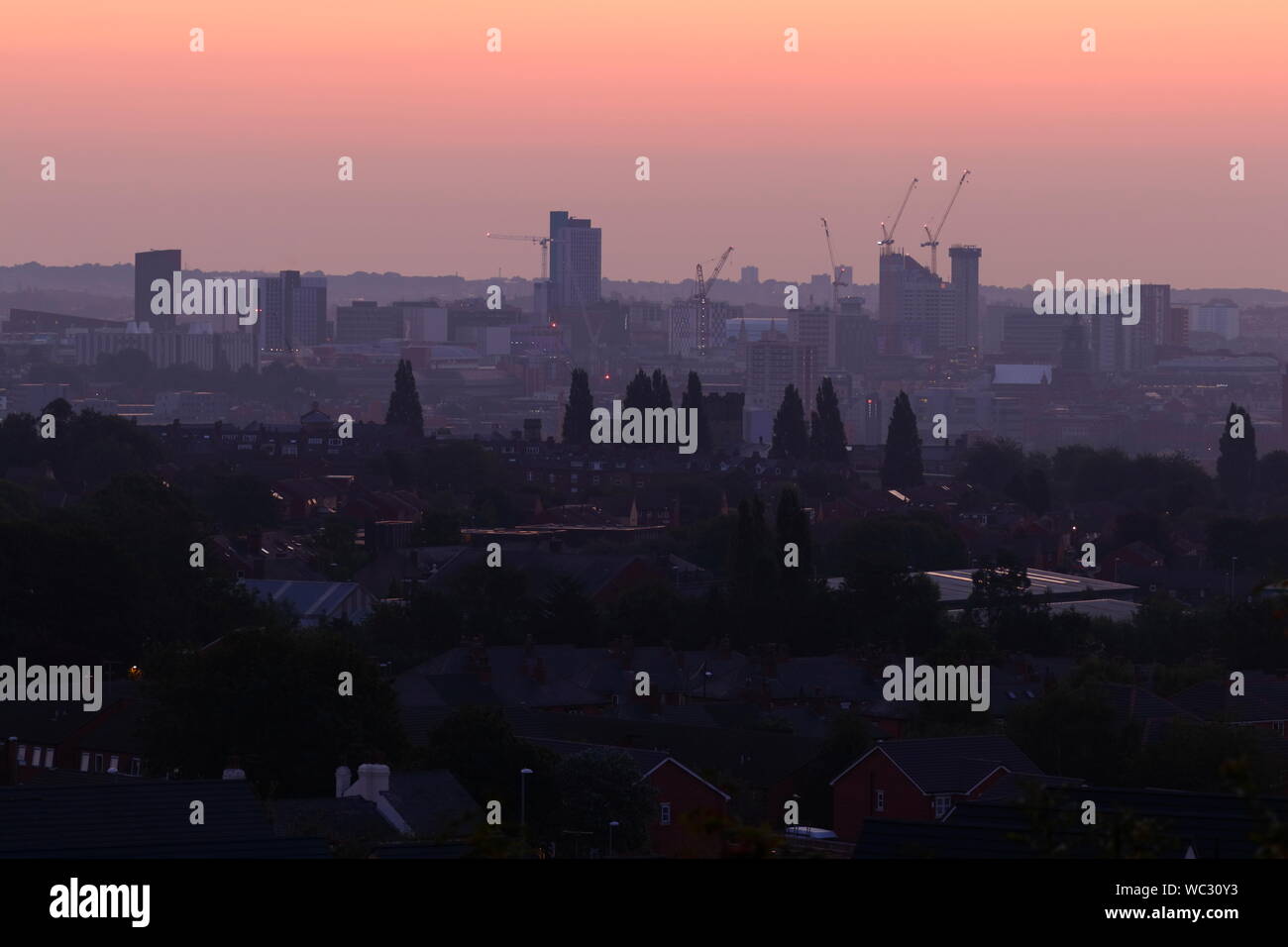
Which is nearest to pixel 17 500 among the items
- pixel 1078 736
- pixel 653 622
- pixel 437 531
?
pixel 437 531

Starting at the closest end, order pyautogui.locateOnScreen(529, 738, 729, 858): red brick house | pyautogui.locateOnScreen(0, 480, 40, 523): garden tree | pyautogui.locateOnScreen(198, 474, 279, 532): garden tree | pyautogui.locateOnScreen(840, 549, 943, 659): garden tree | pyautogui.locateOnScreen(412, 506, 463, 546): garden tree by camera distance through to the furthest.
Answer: pyautogui.locateOnScreen(529, 738, 729, 858): red brick house
pyautogui.locateOnScreen(840, 549, 943, 659): garden tree
pyautogui.locateOnScreen(0, 480, 40, 523): garden tree
pyautogui.locateOnScreen(412, 506, 463, 546): garden tree
pyautogui.locateOnScreen(198, 474, 279, 532): garden tree

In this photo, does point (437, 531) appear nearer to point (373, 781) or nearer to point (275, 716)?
point (275, 716)

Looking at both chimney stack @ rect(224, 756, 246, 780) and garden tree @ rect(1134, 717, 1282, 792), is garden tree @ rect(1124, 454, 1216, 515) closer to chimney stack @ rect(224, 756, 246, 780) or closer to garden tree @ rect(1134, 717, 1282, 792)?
garden tree @ rect(1134, 717, 1282, 792)

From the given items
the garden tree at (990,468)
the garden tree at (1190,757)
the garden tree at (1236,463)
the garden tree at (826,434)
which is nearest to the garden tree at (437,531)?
the garden tree at (826,434)

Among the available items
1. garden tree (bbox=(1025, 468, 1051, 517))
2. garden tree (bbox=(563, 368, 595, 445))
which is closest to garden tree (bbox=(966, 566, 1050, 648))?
garden tree (bbox=(1025, 468, 1051, 517))

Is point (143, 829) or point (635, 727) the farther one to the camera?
point (635, 727)
